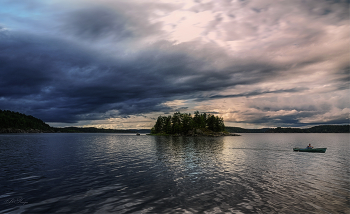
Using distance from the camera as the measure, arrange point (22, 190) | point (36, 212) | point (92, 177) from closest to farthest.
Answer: point (36, 212) < point (22, 190) < point (92, 177)

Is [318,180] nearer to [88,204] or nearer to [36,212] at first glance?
[88,204]

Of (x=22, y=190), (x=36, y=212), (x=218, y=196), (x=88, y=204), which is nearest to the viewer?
(x=36, y=212)

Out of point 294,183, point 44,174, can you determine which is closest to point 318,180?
point 294,183

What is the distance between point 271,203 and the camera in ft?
59.5

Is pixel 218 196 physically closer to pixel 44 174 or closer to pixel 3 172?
pixel 44 174

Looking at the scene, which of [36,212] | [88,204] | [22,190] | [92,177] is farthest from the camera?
[92,177]

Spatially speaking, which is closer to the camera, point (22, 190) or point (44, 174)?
point (22, 190)

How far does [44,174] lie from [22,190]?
8.10 metres

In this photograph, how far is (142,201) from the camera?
59.9 feet

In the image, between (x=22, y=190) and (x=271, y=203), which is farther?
(x=22, y=190)

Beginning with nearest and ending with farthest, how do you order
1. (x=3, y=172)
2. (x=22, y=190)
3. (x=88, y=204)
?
(x=88, y=204) < (x=22, y=190) < (x=3, y=172)

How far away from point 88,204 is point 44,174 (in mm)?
16698

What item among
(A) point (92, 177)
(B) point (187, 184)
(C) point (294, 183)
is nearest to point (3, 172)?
(A) point (92, 177)

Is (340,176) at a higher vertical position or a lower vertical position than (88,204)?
lower
